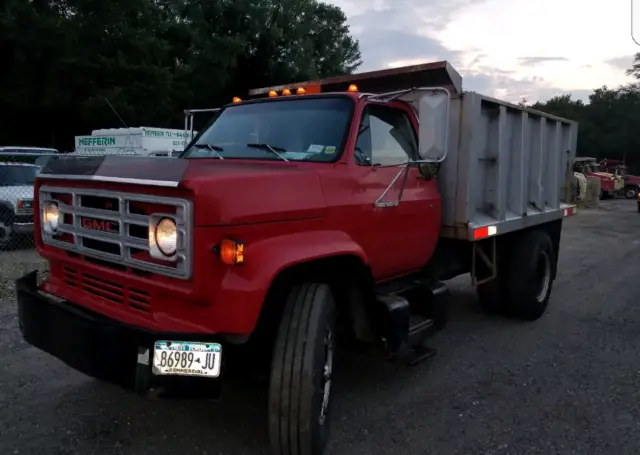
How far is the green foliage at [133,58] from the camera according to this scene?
72.1 ft

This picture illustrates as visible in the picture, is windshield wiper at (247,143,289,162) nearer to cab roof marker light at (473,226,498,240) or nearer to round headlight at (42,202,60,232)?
round headlight at (42,202,60,232)

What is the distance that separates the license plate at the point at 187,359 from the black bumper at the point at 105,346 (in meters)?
0.03

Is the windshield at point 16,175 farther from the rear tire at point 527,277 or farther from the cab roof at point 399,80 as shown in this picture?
the rear tire at point 527,277

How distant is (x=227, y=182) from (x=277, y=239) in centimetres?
42

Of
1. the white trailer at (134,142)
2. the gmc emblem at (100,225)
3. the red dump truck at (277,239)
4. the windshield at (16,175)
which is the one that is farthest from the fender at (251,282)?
the white trailer at (134,142)

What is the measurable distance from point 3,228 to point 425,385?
335 inches

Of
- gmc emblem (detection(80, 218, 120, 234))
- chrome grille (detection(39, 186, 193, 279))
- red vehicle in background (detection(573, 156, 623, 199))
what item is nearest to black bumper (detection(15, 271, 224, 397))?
chrome grille (detection(39, 186, 193, 279))

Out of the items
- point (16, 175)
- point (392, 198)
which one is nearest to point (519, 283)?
point (392, 198)

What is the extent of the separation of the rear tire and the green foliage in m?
18.3

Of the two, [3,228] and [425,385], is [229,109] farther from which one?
[3,228]

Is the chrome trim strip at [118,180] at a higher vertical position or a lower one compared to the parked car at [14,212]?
higher

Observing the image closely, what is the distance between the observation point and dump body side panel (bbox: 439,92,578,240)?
4.91 m

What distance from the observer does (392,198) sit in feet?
13.9

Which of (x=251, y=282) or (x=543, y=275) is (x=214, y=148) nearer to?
(x=251, y=282)
